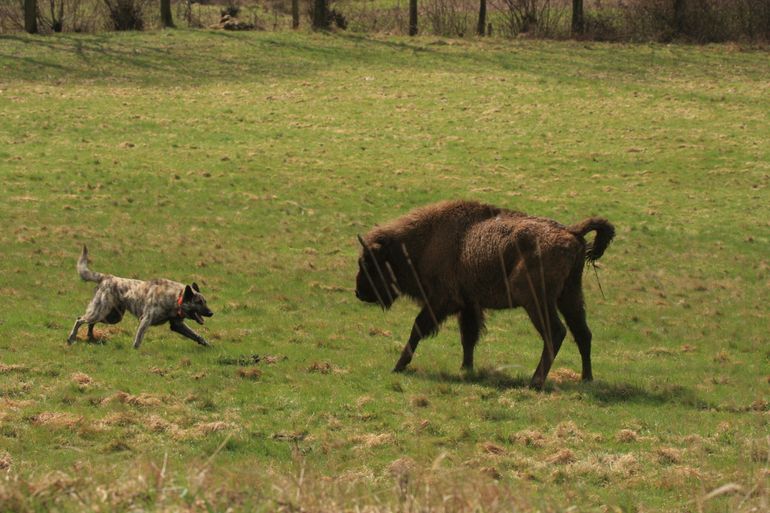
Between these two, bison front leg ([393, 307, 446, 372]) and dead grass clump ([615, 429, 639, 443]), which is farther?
bison front leg ([393, 307, 446, 372])

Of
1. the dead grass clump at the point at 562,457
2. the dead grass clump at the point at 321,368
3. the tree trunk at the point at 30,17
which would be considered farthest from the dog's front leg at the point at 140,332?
the tree trunk at the point at 30,17

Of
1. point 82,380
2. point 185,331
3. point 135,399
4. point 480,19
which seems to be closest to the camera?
point 135,399

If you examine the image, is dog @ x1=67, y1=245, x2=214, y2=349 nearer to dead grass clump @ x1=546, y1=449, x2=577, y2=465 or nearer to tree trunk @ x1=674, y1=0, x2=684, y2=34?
dead grass clump @ x1=546, y1=449, x2=577, y2=465

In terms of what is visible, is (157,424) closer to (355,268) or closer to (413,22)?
(355,268)

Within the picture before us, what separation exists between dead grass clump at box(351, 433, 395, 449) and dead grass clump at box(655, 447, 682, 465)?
261 cm

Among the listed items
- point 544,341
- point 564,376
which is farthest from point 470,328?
point 544,341

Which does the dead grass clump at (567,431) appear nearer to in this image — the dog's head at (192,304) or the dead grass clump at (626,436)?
the dead grass clump at (626,436)

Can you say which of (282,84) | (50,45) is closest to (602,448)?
(282,84)

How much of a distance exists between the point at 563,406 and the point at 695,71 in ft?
122

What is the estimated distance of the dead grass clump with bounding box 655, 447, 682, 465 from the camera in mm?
10617

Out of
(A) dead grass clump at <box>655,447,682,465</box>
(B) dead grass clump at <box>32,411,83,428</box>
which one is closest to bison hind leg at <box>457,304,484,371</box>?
(A) dead grass clump at <box>655,447,682,465</box>

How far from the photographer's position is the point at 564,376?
49.2 ft

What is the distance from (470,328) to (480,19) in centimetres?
4396

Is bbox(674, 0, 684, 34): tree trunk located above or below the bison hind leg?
above
